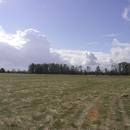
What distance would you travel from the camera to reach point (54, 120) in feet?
31.6

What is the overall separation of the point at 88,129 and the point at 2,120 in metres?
4.34

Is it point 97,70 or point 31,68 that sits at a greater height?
point 31,68

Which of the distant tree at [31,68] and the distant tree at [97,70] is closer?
the distant tree at [97,70]

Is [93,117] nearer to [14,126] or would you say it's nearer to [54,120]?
[54,120]

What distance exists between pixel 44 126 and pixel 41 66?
576 feet

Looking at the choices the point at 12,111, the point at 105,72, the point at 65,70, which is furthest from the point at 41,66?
the point at 12,111

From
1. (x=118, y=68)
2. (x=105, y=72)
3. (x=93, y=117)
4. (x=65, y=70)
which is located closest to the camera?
(x=93, y=117)

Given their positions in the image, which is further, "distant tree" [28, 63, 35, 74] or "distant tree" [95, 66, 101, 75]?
"distant tree" [28, 63, 35, 74]

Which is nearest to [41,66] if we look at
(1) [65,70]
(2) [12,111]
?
(1) [65,70]

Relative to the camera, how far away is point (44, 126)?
860 cm

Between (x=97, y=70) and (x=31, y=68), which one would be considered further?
(x=31, y=68)

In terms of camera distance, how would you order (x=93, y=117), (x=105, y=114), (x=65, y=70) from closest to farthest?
1. (x=93, y=117)
2. (x=105, y=114)
3. (x=65, y=70)

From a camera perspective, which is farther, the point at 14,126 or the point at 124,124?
the point at 124,124

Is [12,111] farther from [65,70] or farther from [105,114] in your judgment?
[65,70]
